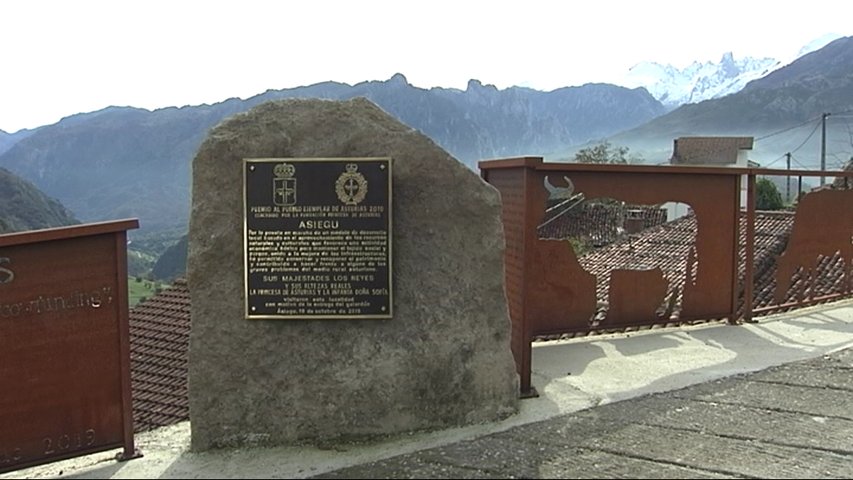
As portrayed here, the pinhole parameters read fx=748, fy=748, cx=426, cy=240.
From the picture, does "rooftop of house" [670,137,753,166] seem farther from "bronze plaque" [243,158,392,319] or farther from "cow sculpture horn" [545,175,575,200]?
"bronze plaque" [243,158,392,319]

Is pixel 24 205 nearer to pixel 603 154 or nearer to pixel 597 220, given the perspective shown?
pixel 603 154

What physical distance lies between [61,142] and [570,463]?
210 m

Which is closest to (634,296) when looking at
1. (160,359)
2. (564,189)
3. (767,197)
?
(564,189)

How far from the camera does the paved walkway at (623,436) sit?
3723 millimetres

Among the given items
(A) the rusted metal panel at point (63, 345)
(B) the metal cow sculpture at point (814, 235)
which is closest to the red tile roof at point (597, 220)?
(B) the metal cow sculpture at point (814, 235)

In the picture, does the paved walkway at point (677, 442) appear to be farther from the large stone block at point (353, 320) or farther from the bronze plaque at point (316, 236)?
the bronze plaque at point (316, 236)

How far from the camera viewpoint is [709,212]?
6371 mm

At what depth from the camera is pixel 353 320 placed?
426 centimetres

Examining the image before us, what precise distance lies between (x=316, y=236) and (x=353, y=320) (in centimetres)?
52

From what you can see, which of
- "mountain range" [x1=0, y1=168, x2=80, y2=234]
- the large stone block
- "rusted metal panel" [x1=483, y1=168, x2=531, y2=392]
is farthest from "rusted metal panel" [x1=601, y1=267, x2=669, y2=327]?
"mountain range" [x1=0, y1=168, x2=80, y2=234]

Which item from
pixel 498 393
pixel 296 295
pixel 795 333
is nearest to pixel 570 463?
pixel 498 393

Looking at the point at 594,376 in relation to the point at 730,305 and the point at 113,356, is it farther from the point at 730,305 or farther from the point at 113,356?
the point at 113,356

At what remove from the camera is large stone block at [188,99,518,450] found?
4184 mm

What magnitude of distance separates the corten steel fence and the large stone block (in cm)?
66
